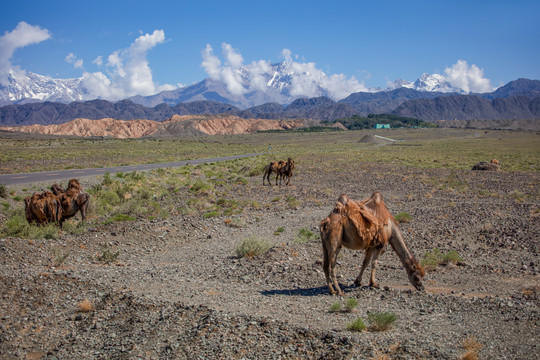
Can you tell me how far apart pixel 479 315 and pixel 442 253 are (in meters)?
4.58

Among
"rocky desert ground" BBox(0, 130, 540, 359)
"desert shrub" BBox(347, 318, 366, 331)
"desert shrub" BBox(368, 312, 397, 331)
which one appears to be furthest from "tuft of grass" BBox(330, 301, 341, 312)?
"desert shrub" BBox(368, 312, 397, 331)

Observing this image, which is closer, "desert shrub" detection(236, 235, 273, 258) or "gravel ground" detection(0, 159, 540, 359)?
"gravel ground" detection(0, 159, 540, 359)

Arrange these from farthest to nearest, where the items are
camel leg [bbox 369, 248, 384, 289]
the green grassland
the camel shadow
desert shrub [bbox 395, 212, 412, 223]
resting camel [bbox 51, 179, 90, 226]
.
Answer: the green grassland → desert shrub [bbox 395, 212, 412, 223] → resting camel [bbox 51, 179, 90, 226] → the camel shadow → camel leg [bbox 369, 248, 384, 289]

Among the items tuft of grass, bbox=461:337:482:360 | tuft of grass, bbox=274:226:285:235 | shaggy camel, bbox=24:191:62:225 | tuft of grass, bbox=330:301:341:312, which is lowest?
tuft of grass, bbox=274:226:285:235

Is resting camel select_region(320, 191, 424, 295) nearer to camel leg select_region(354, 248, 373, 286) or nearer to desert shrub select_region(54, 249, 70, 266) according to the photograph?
camel leg select_region(354, 248, 373, 286)

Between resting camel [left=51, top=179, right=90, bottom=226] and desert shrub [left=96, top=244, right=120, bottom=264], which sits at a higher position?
resting camel [left=51, top=179, right=90, bottom=226]

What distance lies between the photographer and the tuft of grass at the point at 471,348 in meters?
6.05

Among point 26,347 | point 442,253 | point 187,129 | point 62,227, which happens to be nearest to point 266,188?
point 62,227

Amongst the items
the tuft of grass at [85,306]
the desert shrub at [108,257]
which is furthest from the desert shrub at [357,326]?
the desert shrub at [108,257]

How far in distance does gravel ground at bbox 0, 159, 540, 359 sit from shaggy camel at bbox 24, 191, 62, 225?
1437mm

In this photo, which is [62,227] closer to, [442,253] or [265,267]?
[265,267]

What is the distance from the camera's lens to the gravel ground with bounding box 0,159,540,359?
270 inches

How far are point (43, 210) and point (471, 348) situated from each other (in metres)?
13.7

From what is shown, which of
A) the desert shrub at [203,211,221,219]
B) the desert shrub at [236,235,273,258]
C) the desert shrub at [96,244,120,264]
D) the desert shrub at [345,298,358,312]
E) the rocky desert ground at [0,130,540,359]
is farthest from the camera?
the desert shrub at [203,211,221,219]
